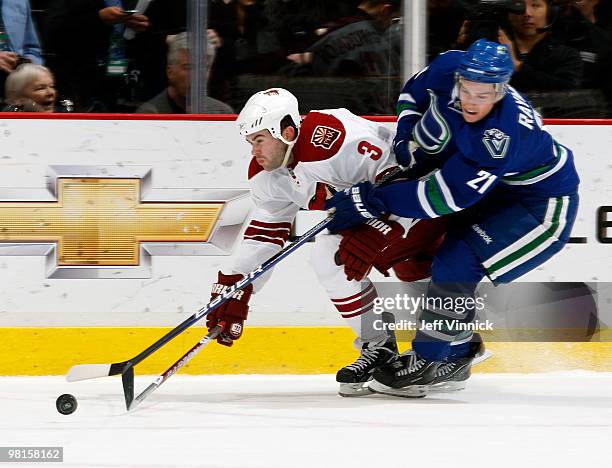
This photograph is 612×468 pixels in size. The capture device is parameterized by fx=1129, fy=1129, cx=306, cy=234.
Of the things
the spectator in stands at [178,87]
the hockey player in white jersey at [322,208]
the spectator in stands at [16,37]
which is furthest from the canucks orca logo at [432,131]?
the spectator in stands at [16,37]

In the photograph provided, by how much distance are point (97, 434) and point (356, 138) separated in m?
1.14

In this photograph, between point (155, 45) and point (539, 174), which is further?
point (155, 45)

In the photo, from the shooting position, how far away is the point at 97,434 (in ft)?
9.51

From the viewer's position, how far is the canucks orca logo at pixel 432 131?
3400 mm

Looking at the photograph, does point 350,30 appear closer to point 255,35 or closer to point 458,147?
point 255,35

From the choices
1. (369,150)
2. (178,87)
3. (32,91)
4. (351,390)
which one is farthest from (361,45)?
(351,390)

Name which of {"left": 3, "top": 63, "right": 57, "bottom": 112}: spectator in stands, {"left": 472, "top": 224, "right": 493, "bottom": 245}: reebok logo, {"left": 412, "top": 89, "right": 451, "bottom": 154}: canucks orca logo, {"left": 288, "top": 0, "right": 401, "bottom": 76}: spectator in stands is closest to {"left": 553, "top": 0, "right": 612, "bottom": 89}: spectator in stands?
{"left": 288, "top": 0, "right": 401, "bottom": 76}: spectator in stands

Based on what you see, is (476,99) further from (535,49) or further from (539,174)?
(535,49)

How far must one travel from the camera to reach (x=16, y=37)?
3.91 meters

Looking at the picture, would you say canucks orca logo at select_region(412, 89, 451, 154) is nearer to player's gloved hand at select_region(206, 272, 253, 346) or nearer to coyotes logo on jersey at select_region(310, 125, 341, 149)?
coyotes logo on jersey at select_region(310, 125, 341, 149)

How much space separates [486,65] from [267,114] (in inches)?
25.0

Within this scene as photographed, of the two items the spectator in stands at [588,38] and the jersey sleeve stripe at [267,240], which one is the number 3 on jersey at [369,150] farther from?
the spectator in stands at [588,38]

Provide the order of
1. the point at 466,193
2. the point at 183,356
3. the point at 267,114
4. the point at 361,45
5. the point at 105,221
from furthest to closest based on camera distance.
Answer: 1. the point at 361,45
2. the point at 105,221
3. the point at 183,356
4. the point at 267,114
5. the point at 466,193

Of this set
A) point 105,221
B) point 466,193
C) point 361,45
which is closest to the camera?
point 466,193
